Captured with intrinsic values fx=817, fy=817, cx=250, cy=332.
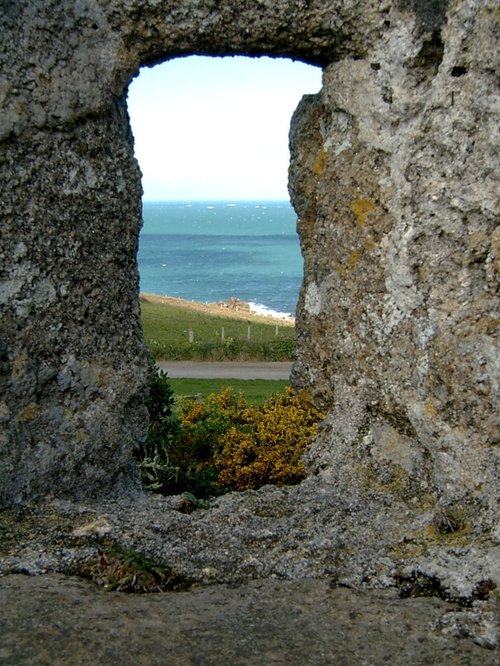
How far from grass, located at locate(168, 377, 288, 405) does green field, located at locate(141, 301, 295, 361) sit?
127 inches

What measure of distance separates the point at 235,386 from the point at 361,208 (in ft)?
44.0

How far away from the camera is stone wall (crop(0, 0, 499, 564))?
20.9 feet

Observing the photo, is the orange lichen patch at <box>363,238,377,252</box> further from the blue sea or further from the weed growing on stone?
the blue sea

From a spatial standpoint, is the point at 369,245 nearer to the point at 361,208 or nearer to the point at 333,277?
the point at 361,208

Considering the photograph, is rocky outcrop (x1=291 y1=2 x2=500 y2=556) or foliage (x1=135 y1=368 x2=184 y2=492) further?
foliage (x1=135 y1=368 x2=184 y2=492)

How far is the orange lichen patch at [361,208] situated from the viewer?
23.0ft

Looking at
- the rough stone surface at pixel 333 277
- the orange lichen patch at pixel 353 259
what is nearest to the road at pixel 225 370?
the rough stone surface at pixel 333 277

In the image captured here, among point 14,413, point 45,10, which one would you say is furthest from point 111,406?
point 45,10

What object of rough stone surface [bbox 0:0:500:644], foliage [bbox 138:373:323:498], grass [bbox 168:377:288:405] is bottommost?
grass [bbox 168:377:288:405]

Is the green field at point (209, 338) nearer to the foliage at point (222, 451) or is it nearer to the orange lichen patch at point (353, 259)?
the foliage at point (222, 451)

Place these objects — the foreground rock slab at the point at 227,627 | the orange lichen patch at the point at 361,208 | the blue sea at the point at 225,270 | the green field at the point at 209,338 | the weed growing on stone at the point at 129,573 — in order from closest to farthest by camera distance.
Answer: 1. the foreground rock slab at the point at 227,627
2. the weed growing on stone at the point at 129,573
3. the orange lichen patch at the point at 361,208
4. the green field at the point at 209,338
5. the blue sea at the point at 225,270

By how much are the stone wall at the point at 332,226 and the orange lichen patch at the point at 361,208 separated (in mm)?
13

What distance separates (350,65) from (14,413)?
4053 millimetres

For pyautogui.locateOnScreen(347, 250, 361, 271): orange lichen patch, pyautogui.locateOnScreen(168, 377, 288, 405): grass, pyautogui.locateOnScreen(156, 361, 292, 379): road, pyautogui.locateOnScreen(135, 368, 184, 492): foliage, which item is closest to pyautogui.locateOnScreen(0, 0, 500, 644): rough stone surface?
pyautogui.locateOnScreen(347, 250, 361, 271): orange lichen patch
